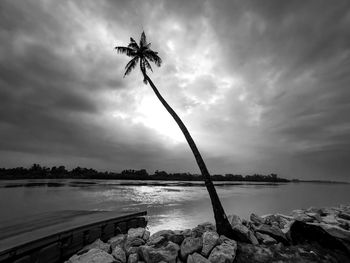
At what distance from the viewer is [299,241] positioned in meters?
6.25

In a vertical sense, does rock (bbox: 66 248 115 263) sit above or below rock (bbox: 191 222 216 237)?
below

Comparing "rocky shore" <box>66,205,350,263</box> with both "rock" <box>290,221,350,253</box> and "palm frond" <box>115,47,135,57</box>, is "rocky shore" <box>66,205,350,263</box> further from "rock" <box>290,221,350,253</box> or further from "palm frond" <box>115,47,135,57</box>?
"palm frond" <box>115,47,135,57</box>

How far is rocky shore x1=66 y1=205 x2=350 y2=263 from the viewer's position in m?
5.20

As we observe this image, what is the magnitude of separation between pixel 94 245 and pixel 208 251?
4126 millimetres

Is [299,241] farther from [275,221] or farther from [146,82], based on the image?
[146,82]

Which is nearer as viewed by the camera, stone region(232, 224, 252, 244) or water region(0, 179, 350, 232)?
stone region(232, 224, 252, 244)

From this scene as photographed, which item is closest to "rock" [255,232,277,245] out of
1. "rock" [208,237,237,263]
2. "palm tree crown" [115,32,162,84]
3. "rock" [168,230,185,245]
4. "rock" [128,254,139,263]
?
"rock" [208,237,237,263]

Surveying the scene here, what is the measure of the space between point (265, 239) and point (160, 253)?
12.2 ft

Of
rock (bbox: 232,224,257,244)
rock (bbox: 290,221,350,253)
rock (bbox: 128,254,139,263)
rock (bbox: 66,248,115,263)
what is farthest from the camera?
rock (bbox: 232,224,257,244)

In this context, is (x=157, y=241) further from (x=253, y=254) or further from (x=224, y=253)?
(x=253, y=254)

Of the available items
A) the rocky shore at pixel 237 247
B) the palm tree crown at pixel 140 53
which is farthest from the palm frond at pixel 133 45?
the rocky shore at pixel 237 247

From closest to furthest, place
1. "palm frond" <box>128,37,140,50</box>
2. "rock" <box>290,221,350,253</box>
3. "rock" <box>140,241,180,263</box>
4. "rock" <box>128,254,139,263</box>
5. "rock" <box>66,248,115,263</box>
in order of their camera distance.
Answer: "rock" <box>66,248,115,263</box> → "rock" <box>140,241,180,263</box> → "rock" <box>128,254,139,263</box> → "rock" <box>290,221,350,253</box> → "palm frond" <box>128,37,140,50</box>

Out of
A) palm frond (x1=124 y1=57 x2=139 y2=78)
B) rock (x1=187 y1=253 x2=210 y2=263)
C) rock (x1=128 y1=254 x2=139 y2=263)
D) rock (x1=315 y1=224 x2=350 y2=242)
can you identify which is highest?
palm frond (x1=124 y1=57 x2=139 y2=78)

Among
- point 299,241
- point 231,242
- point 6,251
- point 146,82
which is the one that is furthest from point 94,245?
point 146,82
